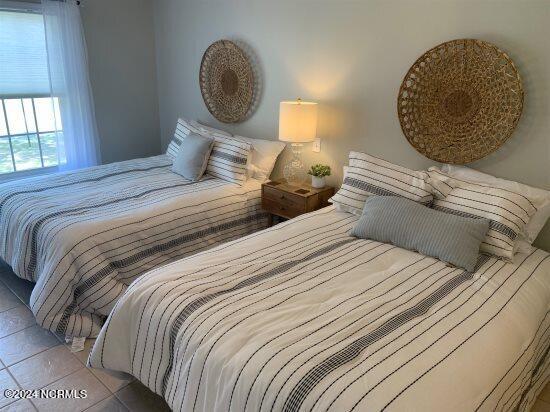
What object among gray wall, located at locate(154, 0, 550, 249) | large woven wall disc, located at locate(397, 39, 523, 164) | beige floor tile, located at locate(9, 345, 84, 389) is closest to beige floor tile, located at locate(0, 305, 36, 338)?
beige floor tile, located at locate(9, 345, 84, 389)

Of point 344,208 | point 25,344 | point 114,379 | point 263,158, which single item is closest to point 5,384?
point 25,344

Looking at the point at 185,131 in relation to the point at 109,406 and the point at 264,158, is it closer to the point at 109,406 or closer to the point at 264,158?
the point at 264,158

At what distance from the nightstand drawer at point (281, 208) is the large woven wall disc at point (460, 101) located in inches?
35.2

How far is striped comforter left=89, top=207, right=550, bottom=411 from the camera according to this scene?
1.24 meters

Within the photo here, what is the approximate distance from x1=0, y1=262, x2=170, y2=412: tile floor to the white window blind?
2.02 m

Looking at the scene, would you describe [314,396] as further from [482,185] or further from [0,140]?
[0,140]

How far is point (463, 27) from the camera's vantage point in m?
2.32

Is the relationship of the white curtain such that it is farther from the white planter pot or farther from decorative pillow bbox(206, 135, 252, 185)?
the white planter pot

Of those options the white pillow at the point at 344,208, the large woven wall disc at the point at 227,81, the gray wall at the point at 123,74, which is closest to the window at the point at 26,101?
the gray wall at the point at 123,74

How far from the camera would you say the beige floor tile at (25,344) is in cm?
217

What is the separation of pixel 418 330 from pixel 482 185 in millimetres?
1090

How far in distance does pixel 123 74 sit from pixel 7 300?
7.85ft

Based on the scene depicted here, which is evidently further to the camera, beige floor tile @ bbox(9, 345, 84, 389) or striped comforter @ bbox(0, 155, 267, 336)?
striped comforter @ bbox(0, 155, 267, 336)

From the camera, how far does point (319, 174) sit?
9.93ft
